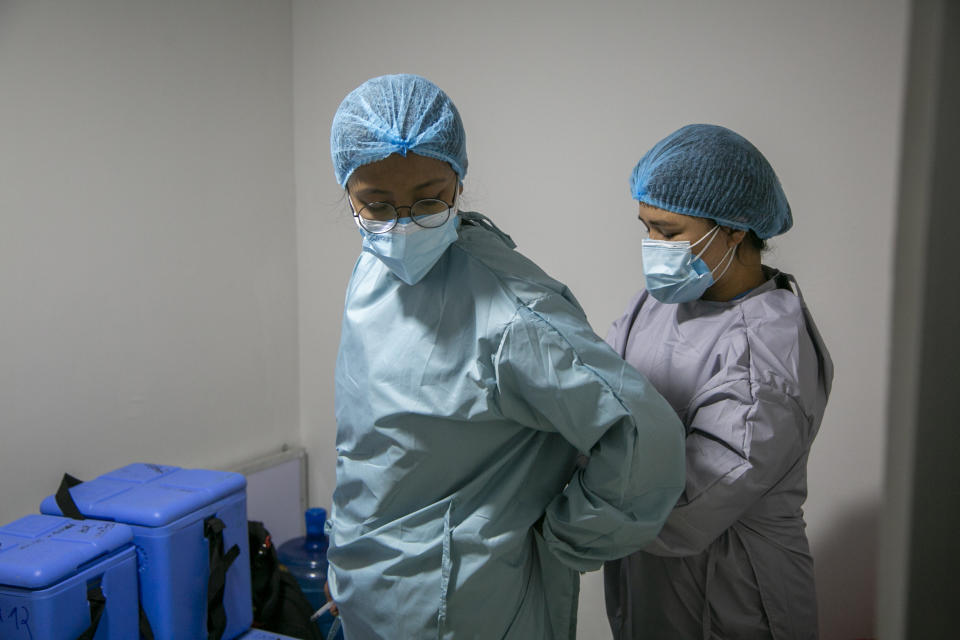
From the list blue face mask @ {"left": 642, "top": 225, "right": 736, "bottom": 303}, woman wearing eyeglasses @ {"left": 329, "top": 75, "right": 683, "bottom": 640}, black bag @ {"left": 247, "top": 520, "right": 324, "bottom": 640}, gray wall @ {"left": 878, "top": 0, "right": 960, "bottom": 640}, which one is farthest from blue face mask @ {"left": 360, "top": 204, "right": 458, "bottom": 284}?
black bag @ {"left": 247, "top": 520, "right": 324, "bottom": 640}

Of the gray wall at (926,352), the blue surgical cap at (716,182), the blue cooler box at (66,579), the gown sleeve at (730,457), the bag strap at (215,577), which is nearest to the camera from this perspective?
the gray wall at (926,352)

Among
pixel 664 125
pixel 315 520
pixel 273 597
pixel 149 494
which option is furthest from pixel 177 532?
pixel 664 125

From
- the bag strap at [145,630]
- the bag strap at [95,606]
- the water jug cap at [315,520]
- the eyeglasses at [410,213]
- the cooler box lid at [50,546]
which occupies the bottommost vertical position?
the water jug cap at [315,520]

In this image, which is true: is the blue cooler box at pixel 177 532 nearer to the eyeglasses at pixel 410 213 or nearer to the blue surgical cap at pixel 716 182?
the eyeglasses at pixel 410 213

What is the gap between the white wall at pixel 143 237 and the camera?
5.40 feet

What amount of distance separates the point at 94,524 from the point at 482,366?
1.01 metres

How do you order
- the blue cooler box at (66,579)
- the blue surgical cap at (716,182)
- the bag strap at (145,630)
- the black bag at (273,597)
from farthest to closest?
the black bag at (273,597)
the bag strap at (145,630)
the blue cooler box at (66,579)
the blue surgical cap at (716,182)

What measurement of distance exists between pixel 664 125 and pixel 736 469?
1087 millimetres

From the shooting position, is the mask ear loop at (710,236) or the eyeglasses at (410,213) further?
the mask ear loop at (710,236)

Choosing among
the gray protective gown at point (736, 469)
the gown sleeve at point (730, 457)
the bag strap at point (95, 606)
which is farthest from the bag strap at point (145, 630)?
the gown sleeve at point (730, 457)

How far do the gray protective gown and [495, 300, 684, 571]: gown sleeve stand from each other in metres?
0.10

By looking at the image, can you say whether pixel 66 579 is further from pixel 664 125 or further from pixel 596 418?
pixel 664 125

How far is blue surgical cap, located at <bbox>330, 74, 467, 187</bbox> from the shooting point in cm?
96

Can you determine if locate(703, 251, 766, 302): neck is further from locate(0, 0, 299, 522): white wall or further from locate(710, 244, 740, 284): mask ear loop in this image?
locate(0, 0, 299, 522): white wall
